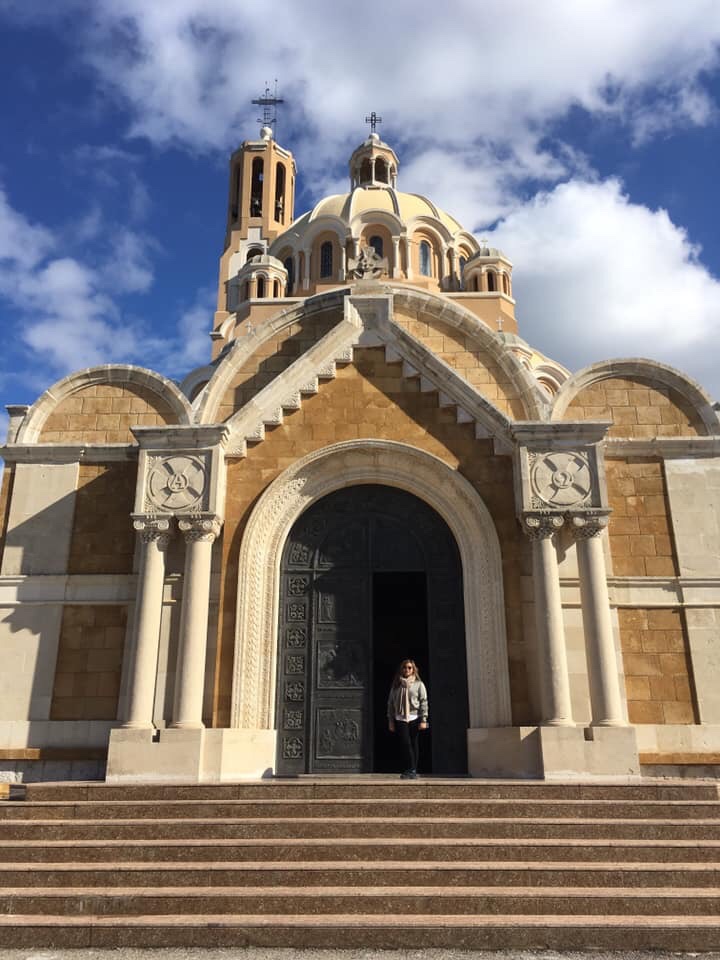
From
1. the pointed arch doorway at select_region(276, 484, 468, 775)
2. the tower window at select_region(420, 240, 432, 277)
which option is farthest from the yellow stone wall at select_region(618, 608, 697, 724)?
the tower window at select_region(420, 240, 432, 277)

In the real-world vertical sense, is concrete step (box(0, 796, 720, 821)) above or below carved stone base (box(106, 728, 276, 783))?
below

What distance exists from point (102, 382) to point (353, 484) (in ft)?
16.7

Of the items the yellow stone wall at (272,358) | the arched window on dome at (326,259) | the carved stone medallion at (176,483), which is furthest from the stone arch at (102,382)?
the arched window on dome at (326,259)

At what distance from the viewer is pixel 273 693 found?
1217 centimetres

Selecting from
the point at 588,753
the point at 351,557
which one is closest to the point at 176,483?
the point at 351,557

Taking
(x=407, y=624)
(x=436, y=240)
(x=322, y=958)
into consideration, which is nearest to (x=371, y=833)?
(x=322, y=958)

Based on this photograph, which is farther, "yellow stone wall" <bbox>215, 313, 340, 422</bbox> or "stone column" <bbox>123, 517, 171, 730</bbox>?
"yellow stone wall" <bbox>215, 313, 340, 422</bbox>

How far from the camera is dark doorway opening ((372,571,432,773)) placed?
56.0 feet

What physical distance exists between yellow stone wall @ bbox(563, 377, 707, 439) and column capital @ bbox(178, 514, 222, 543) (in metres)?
6.24

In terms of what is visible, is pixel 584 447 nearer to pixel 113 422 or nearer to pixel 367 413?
pixel 367 413

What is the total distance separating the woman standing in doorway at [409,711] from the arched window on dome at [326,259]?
99.4ft

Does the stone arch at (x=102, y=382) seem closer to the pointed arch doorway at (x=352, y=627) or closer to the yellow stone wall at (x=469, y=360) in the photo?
the pointed arch doorway at (x=352, y=627)

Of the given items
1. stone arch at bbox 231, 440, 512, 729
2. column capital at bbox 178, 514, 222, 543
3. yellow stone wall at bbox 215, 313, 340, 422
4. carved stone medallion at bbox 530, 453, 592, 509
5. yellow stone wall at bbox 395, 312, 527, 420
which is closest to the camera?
stone arch at bbox 231, 440, 512, 729

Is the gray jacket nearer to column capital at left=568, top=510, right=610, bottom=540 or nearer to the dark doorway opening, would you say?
column capital at left=568, top=510, right=610, bottom=540
